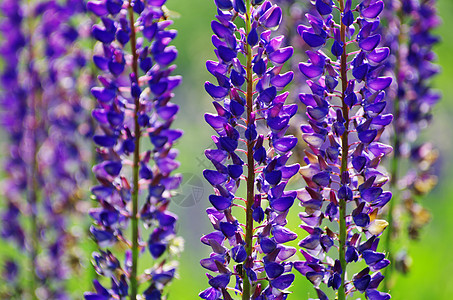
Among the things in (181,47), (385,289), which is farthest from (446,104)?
(385,289)

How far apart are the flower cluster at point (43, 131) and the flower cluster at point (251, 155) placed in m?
1.98

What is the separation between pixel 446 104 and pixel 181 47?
12.7ft

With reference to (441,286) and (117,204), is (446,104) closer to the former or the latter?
(441,286)

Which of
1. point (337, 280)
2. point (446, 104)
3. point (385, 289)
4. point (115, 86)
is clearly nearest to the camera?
point (337, 280)

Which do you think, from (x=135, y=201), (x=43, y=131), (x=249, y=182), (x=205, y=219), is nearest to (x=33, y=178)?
(x=43, y=131)

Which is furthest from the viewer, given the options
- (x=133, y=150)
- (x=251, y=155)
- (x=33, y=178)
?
(x=33, y=178)

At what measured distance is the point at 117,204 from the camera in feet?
6.67

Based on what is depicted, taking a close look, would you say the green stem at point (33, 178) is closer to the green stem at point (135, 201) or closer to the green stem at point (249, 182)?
the green stem at point (135, 201)

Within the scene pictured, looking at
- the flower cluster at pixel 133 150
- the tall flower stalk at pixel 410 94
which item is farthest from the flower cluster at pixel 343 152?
the tall flower stalk at pixel 410 94

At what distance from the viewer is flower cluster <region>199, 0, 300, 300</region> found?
1.70 m

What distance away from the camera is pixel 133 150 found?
1.98m

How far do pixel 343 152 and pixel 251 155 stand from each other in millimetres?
270

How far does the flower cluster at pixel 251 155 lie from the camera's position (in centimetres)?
170

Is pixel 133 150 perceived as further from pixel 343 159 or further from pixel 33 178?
pixel 33 178
